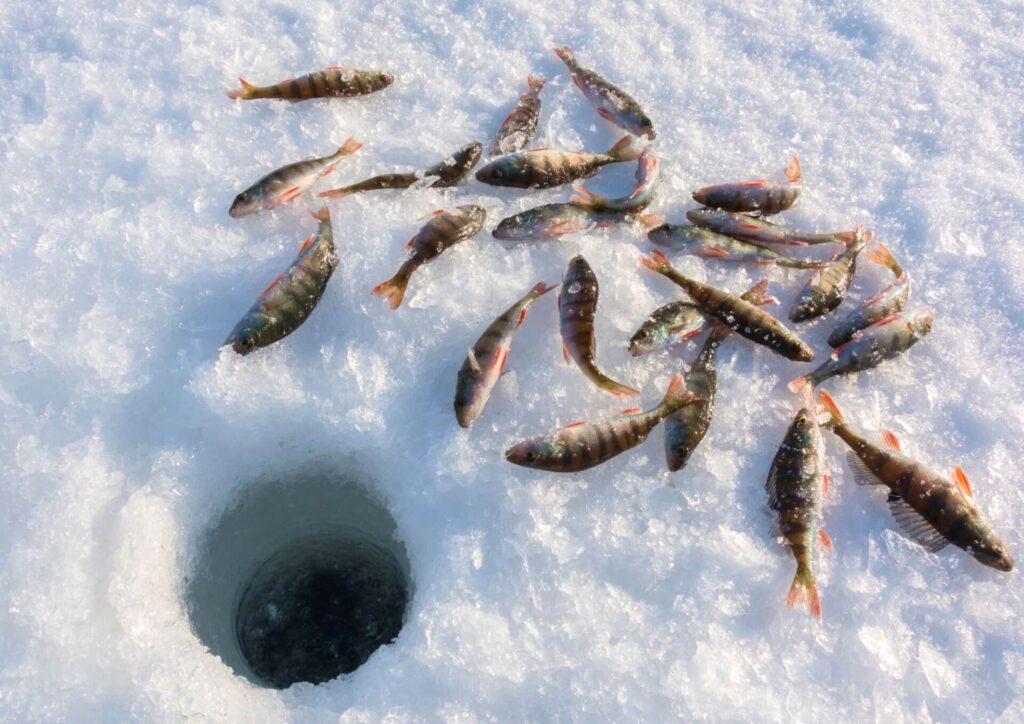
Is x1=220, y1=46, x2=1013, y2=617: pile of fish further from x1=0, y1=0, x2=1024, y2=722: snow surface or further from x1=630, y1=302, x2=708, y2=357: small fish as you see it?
x1=0, y1=0, x2=1024, y2=722: snow surface

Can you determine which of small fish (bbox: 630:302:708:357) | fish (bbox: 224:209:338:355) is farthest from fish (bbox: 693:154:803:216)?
fish (bbox: 224:209:338:355)

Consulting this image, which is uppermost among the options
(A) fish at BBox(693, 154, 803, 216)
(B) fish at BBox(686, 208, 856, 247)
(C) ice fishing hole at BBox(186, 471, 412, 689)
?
(A) fish at BBox(693, 154, 803, 216)

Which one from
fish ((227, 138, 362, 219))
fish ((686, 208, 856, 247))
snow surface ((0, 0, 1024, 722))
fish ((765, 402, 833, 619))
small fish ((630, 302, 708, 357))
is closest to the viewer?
snow surface ((0, 0, 1024, 722))

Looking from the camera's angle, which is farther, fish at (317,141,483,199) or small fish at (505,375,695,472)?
fish at (317,141,483,199)

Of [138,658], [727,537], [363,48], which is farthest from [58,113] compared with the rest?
[727,537]

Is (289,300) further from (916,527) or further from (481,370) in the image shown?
(916,527)

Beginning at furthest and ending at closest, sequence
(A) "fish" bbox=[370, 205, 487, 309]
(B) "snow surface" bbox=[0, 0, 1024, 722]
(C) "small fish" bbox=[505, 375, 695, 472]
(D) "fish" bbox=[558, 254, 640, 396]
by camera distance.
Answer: (A) "fish" bbox=[370, 205, 487, 309] → (D) "fish" bbox=[558, 254, 640, 396] → (C) "small fish" bbox=[505, 375, 695, 472] → (B) "snow surface" bbox=[0, 0, 1024, 722]

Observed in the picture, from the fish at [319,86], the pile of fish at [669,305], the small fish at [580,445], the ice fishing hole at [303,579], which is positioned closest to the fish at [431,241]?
the pile of fish at [669,305]
